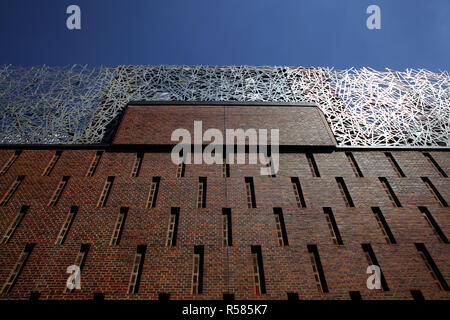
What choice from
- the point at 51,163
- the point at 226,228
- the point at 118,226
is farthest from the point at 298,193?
the point at 51,163

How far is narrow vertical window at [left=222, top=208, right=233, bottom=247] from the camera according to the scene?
1259 cm

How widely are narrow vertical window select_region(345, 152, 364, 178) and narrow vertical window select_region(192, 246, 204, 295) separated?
1046 cm

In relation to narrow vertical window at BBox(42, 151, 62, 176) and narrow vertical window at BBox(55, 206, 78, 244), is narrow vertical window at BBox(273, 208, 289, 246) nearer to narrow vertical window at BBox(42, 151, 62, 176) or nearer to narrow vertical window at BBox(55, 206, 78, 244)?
narrow vertical window at BBox(55, 206, 78, 244)

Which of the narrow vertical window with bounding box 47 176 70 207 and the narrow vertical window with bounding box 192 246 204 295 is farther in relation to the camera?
the narrow vertical window with bounding box 47 176 70 207

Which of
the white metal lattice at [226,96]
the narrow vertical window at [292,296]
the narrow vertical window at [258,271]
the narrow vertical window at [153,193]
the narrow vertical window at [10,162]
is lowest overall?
the narrow vertical window at [292,296]

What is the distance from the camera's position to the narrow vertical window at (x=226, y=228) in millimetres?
12591

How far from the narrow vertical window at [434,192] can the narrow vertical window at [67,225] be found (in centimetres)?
2025

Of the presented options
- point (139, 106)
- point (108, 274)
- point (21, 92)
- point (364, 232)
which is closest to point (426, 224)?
point (364, 232)

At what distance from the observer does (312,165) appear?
16.1 m

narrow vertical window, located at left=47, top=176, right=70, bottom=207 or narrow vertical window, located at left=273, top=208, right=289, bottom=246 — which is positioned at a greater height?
narrow vertical window, located at left=47, top=176, right=70, bottom=207

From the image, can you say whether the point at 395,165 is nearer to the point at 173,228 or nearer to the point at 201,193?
the point at 201,193

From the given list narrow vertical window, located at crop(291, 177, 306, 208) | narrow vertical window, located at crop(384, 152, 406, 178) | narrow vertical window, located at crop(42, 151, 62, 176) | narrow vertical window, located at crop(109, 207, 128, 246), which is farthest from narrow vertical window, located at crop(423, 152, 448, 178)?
narrow vertical window, located at crop(42, 151, 62, 176)

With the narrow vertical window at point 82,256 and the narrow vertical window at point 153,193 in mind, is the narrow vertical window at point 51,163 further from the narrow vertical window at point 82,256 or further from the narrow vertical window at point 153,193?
the narrow vertical window at point 153,193

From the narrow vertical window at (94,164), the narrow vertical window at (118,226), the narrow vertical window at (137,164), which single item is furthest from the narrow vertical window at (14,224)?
the narrow vertical window at (137,164)
